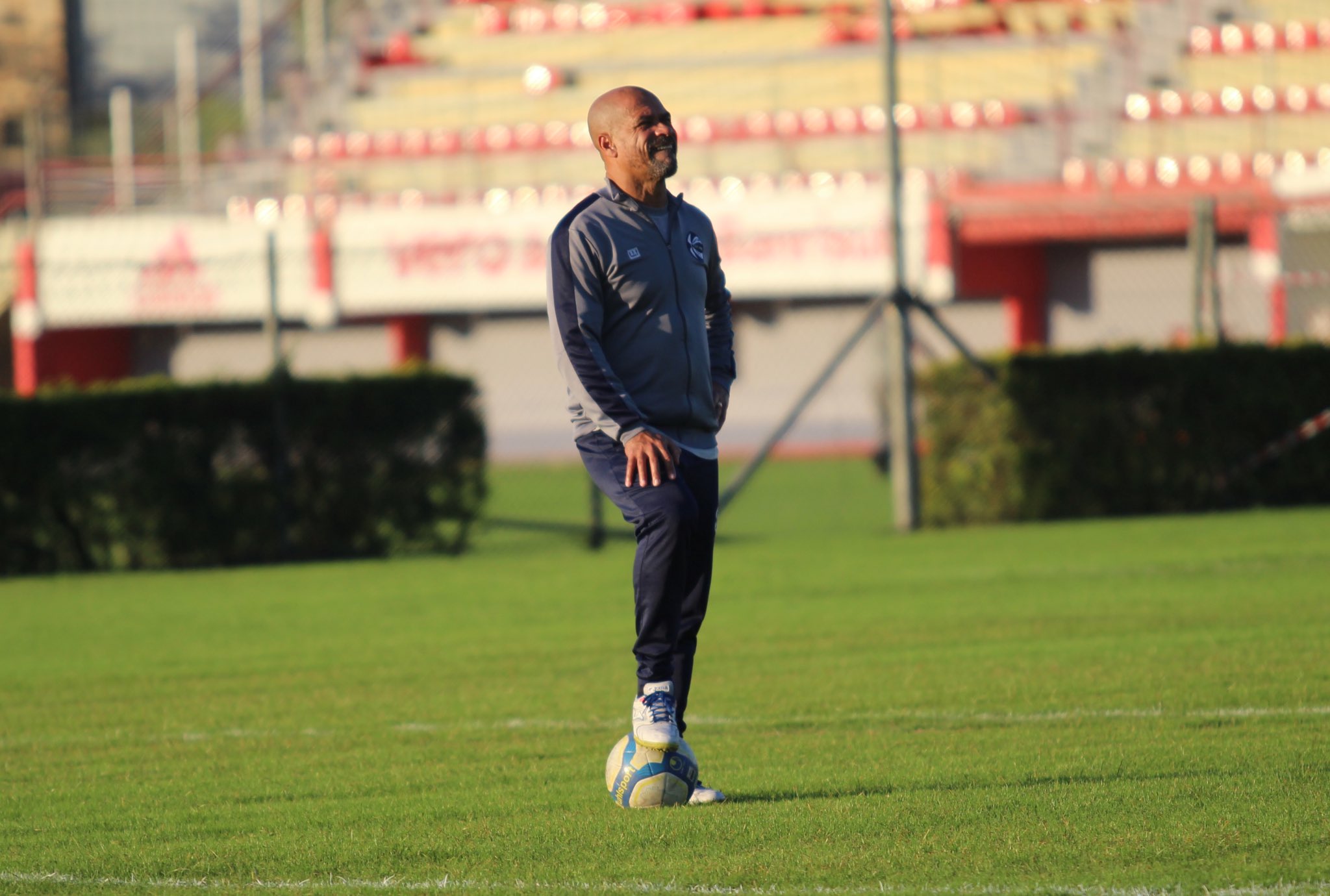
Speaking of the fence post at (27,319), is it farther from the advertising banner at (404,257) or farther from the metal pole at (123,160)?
the metal pole at (123,160)

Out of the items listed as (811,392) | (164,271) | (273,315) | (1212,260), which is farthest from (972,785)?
(164,271)

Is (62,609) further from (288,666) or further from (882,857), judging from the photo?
(882,857)

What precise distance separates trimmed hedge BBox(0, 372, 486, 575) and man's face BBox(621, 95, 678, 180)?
904cm

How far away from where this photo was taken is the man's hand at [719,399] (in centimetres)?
515

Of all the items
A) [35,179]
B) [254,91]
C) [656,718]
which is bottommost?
[656,718]

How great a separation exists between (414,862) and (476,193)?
21.6 metres

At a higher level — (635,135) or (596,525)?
(635,135)

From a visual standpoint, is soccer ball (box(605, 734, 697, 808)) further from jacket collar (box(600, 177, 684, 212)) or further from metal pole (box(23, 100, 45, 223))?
metal pole (box(23, 100, 45, 223))

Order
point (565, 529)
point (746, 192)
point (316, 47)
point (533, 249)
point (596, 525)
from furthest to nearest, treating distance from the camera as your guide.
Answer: point (316, 47) → point (533, 249) → point (746, 192) → point (565, 529) → point (596, 525)

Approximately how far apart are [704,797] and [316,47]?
27.4m

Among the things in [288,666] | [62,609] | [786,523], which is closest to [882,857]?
[288,666]

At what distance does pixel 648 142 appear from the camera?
489 cm

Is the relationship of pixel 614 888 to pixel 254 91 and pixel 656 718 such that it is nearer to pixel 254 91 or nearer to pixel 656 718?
pixel 656 718

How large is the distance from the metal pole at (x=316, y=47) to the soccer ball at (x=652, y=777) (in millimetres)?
26590
